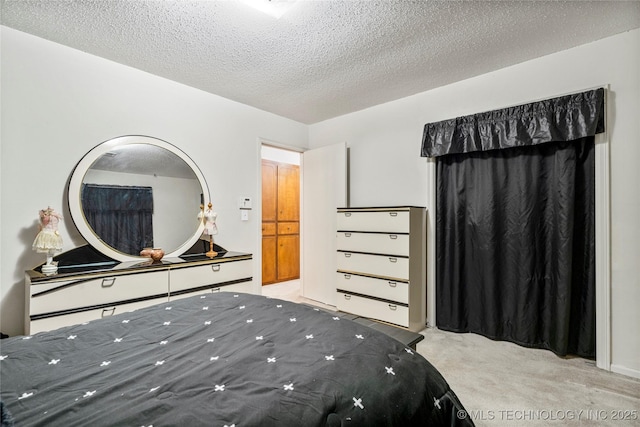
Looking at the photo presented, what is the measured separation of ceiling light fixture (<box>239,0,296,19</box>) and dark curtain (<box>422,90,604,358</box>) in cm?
179

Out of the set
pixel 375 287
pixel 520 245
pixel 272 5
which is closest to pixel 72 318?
pixel 272 5

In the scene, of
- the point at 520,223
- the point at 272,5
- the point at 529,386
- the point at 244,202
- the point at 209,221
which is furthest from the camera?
the point at 244,202

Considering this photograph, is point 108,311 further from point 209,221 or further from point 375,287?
point 375,287

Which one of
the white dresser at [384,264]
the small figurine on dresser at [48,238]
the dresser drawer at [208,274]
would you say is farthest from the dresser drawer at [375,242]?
the small figurine on dresser at [48,238]

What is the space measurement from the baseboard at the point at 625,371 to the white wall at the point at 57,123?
3.40 meters

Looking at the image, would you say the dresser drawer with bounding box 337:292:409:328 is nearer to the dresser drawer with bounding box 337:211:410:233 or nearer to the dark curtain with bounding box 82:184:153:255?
the dresser drawer with bounding box 337:211:410:233

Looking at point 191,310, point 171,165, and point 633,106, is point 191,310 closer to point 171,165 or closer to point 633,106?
point 171,165

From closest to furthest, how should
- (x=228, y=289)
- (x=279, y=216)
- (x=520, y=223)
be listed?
(x=520, y=223)
(x=228, y=289)
(x=279, y=216)

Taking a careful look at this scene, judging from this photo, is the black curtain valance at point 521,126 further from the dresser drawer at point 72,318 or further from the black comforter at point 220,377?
the dresser drawer at point 72,318

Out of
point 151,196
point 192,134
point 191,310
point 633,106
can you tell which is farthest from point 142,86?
point 633,106

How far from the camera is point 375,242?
3.13 meters

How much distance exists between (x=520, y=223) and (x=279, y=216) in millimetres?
3463

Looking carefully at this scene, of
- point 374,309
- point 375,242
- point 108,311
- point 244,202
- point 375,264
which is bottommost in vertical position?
point 374,309

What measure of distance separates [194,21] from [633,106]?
302 centimetres
